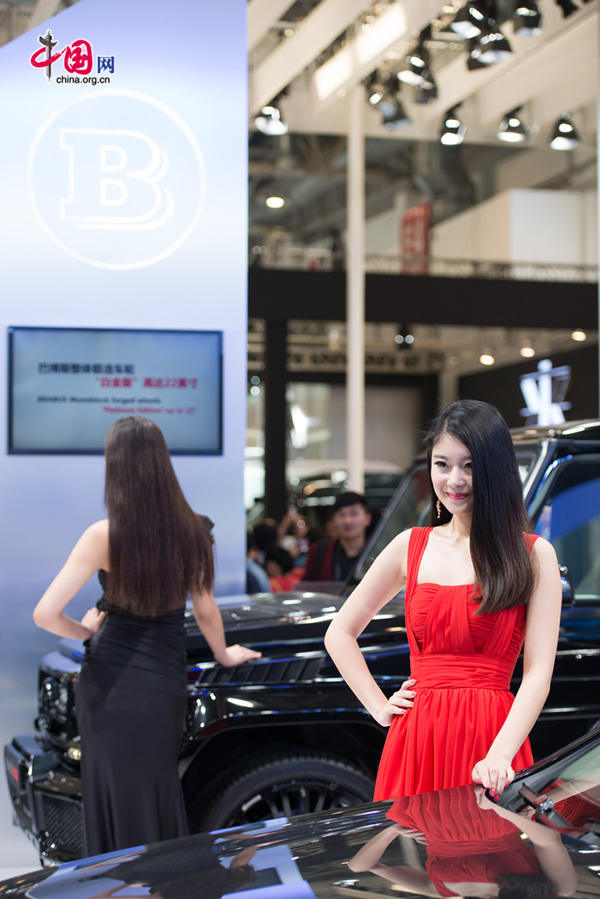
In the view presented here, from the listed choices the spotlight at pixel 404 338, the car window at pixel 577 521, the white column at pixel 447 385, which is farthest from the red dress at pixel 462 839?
the white column at pixel 447 385

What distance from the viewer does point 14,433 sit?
4.61 metres

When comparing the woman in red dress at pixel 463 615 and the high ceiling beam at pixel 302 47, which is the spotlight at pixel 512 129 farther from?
the woman in red dress at pixel 463 615

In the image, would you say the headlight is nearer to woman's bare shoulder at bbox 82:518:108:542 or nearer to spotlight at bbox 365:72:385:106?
woman's bare shoulder at bbox 82:518:108:542

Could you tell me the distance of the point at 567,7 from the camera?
35.1 ft

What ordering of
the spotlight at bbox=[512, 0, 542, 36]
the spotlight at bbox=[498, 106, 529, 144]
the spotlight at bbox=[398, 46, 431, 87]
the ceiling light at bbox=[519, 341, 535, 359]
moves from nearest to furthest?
the spotlight at bbox=[512, 0, 542, 36], the spotlight at bbox=[398, 46, 431, 87], the spotlight at bbox=[498, 106, 529, 144], the ceiling light at bbox=[519, 341, 535, 359]

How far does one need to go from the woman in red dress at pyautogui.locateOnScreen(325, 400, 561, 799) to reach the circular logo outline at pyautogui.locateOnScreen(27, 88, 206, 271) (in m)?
2.52

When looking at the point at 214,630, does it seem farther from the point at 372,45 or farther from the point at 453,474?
the point at 372,45

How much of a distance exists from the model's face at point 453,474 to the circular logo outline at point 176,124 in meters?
2.59

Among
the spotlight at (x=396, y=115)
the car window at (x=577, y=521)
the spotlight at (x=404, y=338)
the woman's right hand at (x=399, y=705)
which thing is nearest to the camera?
the woman's right hand at (x=399, y=705)

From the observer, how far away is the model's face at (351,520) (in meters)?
5.68

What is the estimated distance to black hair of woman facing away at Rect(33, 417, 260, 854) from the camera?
10.9 ft

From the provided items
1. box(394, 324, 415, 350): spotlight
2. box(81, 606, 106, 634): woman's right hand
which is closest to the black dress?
box(81, 606, 106, 634): woman's right hand

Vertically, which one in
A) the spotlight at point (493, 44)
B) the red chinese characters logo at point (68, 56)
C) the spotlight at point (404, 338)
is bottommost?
the red chinese characters logo at point (68, 56)

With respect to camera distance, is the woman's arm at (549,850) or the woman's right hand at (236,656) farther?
the woman's right hand at (236,656)
